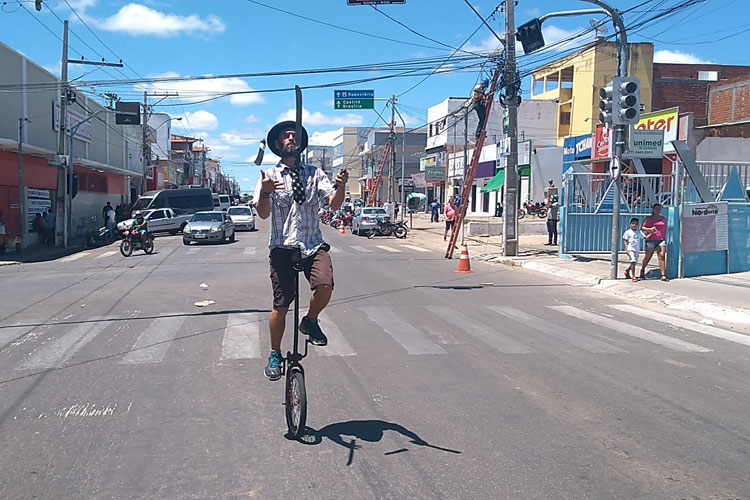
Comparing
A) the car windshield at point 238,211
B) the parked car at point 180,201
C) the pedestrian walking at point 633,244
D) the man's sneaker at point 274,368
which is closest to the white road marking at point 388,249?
the pedestrian walking at point 633,244

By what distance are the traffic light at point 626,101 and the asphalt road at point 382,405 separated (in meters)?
4.86

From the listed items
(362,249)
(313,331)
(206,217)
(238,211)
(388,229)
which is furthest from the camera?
(238,211)

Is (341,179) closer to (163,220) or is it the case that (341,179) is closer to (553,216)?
(553,216)

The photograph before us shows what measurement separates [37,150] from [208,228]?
7.18m

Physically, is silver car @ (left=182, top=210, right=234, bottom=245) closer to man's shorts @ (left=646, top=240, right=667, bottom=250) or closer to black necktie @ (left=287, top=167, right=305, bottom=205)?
man's shorts @ (left=646, top=240, right=667, bottom=250)

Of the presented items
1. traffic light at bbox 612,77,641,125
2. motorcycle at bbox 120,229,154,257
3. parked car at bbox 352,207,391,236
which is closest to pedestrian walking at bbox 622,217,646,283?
traffic light at bbox 612,77,641,125

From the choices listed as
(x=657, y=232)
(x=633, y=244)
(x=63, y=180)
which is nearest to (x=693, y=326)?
(x=657, y=232)

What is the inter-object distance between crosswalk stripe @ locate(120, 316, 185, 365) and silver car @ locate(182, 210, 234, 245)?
1881 centimetres

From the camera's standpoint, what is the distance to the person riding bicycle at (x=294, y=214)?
493 cm

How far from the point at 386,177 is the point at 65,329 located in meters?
81.2

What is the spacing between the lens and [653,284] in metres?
14.7

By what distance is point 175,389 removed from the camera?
254 inches

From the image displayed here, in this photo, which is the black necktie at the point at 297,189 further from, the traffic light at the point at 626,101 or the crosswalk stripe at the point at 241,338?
the traffic light at the point at 626,101

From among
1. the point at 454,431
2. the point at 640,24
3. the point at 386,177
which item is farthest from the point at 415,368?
the point at 386,177
